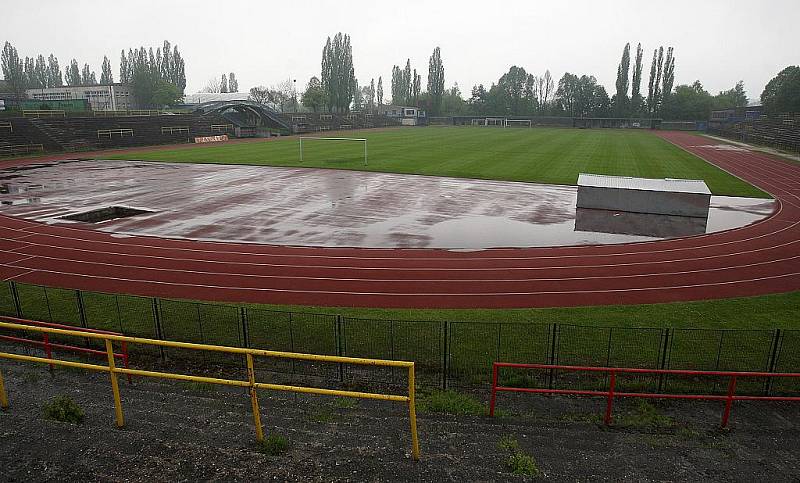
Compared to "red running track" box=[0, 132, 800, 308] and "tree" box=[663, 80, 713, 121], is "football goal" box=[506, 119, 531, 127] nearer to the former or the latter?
"tree" box=[663, 80, 713, 121]

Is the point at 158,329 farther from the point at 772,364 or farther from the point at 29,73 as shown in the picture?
the point at 29,73

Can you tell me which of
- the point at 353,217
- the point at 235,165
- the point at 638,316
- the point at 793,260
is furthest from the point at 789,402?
the point at 235,165

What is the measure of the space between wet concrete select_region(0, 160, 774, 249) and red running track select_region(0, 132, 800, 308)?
73.5 inches

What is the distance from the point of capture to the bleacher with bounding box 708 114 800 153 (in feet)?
245

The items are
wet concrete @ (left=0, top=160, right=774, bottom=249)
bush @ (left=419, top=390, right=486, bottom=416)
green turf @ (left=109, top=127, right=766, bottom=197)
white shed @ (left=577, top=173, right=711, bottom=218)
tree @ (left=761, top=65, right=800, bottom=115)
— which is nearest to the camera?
bush @ (left=419, top=390, right=486, bottom=416)

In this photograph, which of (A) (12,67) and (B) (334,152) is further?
(A) (12,67)

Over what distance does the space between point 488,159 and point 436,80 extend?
117 meters

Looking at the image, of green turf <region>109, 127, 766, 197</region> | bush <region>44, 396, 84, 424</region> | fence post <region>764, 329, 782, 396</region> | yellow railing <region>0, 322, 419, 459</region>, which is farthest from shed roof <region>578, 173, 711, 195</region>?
bush <region>44, 396, 84, 424</region>

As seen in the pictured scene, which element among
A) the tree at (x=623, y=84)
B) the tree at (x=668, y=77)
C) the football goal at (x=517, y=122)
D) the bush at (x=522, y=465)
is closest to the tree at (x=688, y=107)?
the tree at (x=668, y=77)

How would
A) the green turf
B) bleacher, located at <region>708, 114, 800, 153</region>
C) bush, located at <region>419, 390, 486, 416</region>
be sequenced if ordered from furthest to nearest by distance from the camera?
1. bleacher, located at <region>708, 114, 800, 153</region>
2. the green turf
3. bush, located at <region>419, 390, 486, 416</region>

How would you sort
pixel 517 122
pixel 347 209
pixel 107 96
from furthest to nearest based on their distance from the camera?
pixel 517 122, pixel 107 96, pixel 347 209

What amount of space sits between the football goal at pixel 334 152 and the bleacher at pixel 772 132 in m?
55.2

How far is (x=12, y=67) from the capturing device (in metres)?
170

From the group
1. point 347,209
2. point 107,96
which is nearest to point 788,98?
point 347,209
